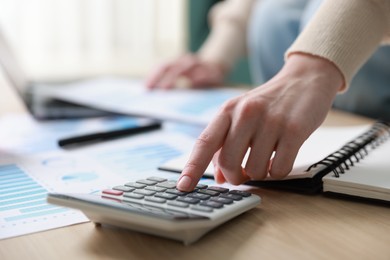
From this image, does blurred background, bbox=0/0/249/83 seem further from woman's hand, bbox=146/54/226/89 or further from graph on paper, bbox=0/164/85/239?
graph on paper, bbox=0/164/85/239

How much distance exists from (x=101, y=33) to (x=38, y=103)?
1117 mm

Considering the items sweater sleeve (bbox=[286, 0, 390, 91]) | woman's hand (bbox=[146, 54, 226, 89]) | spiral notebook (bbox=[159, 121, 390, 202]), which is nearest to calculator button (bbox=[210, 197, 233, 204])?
spiral notebook (bbox=[159, 121, 390, 202])

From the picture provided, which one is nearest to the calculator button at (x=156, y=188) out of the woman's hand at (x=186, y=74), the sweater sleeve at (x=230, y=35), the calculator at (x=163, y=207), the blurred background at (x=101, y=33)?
the calculator at (x=163, y=207)

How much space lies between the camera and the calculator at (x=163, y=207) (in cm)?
40

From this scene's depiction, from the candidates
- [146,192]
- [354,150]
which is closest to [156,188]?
[146,192]

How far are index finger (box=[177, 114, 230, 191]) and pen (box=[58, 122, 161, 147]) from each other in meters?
0.31

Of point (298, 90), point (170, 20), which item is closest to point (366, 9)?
point (298, 90)

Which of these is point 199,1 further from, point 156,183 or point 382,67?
point 156,183

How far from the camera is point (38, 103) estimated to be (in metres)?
1.03

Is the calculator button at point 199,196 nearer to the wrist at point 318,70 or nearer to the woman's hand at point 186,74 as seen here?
the wrist at point 318,70

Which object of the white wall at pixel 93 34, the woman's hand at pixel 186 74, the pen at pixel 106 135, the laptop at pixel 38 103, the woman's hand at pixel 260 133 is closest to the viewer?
the woman's hand at pixel 260 133

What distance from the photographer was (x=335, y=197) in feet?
1.73

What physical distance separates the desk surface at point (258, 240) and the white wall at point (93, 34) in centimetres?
157

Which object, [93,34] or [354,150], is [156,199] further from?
[93,34]
